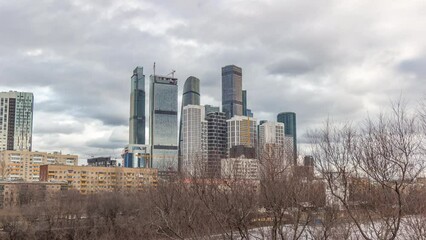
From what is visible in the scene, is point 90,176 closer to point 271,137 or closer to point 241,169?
point 271,137

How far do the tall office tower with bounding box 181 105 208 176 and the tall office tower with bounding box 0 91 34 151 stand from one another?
55291 millimetres

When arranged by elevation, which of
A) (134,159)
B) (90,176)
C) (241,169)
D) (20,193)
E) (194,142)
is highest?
(194,142)

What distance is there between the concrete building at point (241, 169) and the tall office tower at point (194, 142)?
994 millimetres

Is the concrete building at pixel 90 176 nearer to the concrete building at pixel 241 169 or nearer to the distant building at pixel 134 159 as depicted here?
the concrete building at pixel 241 169

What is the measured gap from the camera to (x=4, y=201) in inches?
2505

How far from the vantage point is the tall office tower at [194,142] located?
68.8 feet

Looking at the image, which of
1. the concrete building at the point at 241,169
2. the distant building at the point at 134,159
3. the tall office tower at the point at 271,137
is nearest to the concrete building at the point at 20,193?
the tall office tower at the point at 271,137

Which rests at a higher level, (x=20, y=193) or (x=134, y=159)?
(x=134, y=159)

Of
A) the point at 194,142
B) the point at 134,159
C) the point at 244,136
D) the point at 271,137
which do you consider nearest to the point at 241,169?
the point at 271,137

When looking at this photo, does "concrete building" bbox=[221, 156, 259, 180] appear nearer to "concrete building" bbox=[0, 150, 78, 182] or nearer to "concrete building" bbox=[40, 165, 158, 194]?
"concrete building" bbox=[40, 165, 158, 194]

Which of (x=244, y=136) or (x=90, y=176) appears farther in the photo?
(x=90, y=176)

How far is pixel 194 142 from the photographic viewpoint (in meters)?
91.2

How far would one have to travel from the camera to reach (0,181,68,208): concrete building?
61353mm

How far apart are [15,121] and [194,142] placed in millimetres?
95472
